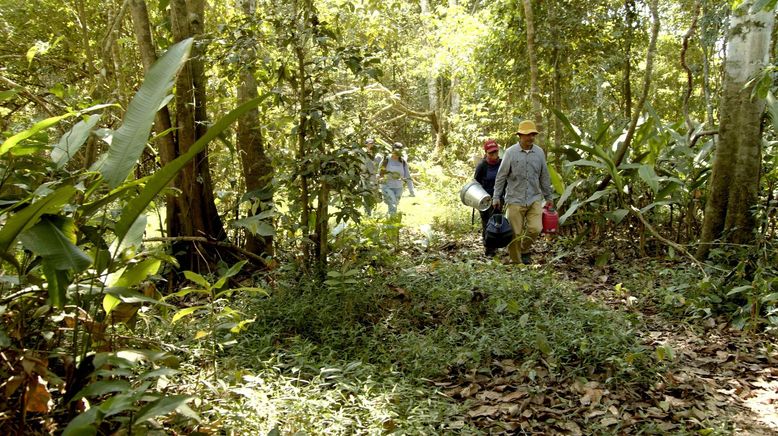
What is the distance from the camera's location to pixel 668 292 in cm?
495

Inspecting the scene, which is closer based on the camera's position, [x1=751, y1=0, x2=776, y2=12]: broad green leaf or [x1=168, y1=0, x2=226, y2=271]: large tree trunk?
[x1=751, y1=0, x2=776, y2=12]: broad green leaf

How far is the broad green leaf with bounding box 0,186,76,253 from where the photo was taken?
72.9 inches

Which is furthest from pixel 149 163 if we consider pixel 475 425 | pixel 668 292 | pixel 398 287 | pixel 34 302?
pixel 668 292

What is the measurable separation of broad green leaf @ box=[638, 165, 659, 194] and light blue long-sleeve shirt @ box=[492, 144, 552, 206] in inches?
36.6

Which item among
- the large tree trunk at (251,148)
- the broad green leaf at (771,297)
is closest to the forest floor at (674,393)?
the broad green leaf at (771,297)

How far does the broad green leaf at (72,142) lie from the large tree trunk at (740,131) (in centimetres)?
517

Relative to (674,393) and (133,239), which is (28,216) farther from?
(674,393)

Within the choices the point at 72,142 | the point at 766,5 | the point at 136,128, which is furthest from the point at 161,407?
the point at 766,5

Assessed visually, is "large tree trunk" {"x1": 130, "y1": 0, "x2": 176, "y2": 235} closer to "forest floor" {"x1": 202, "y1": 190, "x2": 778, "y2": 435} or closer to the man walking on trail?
"forest floor" {"x1": 202, "y1": 190, "x2": 778, "y2": 435}

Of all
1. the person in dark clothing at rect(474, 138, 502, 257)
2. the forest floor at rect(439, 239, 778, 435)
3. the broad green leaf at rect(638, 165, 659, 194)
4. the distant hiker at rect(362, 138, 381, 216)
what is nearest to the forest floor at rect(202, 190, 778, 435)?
the forest floor at rect(439, 239, 778, 435)

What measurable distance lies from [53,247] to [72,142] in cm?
103

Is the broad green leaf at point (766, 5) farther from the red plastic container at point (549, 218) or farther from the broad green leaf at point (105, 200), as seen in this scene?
the red plastic container at point (549, 218)

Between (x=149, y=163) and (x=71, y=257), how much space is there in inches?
219

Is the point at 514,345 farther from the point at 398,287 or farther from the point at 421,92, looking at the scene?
the point at 421,92
